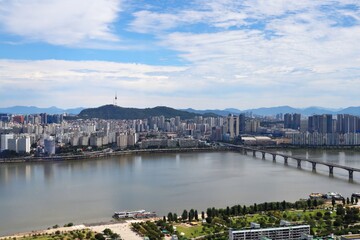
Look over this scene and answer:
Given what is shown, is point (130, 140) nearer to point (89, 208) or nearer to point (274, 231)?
point (89, 208)

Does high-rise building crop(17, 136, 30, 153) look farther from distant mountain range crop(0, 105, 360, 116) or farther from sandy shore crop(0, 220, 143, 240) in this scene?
distant mountain range crop(0, 105, 360, 116)

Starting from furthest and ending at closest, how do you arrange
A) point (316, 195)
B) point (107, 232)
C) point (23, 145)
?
point (23, 145)
point (316, 195)
point (107, 232)

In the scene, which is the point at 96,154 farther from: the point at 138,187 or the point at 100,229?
the point at 100,229

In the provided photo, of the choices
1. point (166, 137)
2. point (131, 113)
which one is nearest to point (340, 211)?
point (166, 137)

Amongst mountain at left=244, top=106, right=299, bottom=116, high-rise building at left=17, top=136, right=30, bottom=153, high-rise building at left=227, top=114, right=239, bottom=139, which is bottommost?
high-rise building at left=17, top=136, right=30, bottom=153

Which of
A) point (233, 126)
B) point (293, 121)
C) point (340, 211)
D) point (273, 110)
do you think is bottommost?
point (340, 211)

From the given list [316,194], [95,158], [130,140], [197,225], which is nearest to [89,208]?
[197,225]

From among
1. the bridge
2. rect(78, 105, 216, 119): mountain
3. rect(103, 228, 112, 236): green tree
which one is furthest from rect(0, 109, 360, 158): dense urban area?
rect(103, 228, 112, 236): green tree
